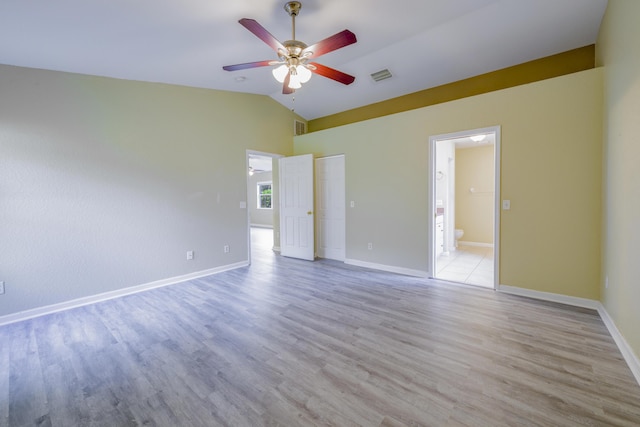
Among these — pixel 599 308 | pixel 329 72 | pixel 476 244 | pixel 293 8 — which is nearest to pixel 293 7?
pixel 293 8

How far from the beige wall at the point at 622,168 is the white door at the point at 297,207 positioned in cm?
394

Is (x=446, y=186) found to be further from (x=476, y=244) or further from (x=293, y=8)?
(x=293, y=8)

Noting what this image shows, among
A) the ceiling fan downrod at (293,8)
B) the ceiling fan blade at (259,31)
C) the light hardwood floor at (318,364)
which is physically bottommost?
the light hardwood floor at (318,364)

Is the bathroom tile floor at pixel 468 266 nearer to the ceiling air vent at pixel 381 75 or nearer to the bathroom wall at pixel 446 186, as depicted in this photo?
the bathroom wall at pixel 446 186

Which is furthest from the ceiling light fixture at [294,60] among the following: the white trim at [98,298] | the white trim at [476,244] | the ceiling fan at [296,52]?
the white trim at [476,244]

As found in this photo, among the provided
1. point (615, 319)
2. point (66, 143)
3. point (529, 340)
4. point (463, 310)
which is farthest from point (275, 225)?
point (615, 319)

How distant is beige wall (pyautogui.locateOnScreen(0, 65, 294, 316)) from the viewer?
2873 mm

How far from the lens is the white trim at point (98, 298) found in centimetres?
289

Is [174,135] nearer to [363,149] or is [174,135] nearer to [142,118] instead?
[142,118]

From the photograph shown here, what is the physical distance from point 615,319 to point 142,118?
18.9 feet

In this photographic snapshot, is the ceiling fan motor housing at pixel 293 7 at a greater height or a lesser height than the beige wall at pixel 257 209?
greater

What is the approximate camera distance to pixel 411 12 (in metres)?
2.85

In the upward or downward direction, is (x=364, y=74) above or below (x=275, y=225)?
above

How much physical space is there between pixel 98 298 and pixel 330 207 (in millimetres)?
3808
